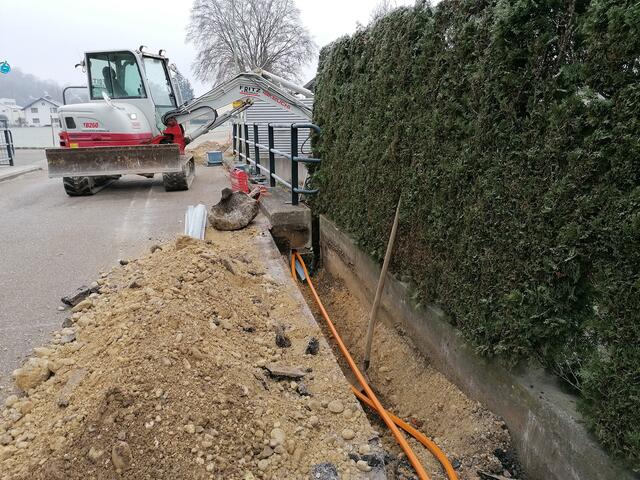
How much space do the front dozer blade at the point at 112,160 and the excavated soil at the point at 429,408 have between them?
6.42 m

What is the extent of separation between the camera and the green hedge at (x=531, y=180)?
1.74 m

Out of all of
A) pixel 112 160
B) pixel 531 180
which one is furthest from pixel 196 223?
pixel 112 160

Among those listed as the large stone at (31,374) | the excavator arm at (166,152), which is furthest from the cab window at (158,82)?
the large stone at (31,374)

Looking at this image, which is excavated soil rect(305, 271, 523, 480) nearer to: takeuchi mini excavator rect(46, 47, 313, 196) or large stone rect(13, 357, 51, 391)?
large stone rect(13, 357, 51, 391)

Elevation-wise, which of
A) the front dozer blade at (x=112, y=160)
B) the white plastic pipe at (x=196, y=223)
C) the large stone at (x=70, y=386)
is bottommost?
the large stone at (x=70, y=386)

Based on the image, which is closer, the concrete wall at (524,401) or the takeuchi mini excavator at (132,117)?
the concrete wall at (524,401)

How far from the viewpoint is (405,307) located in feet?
12.1

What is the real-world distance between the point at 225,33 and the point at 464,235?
42.5 metres

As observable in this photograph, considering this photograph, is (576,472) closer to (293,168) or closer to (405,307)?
(405,307)

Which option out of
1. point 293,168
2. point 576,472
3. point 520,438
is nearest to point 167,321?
point 520,438

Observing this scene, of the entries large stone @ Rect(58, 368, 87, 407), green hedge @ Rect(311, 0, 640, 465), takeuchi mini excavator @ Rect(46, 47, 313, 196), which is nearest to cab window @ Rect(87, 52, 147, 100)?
takeuchi mini excavator @ Rect(46, 47, 313, 196)

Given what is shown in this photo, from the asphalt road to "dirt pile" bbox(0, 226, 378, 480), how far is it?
342mm

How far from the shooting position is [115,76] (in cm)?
1015

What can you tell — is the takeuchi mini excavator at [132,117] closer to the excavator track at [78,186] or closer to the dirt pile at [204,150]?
the excavator track at [78,186]
